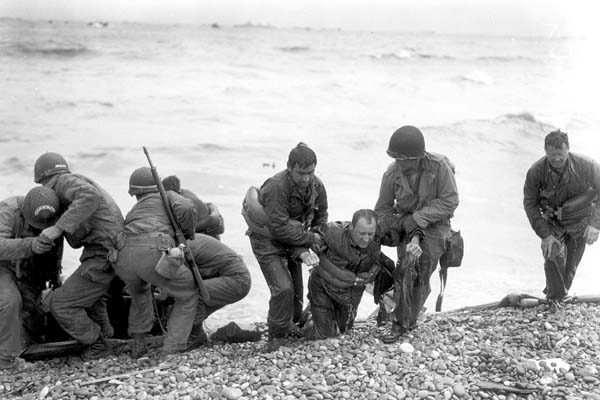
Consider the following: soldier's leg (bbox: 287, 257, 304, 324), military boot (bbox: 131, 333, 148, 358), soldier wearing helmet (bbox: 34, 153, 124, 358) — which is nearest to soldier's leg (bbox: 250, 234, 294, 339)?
soldier's leg (bbox: 287, 257, 304, 324)

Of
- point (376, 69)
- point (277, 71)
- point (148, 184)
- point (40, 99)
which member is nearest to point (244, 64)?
point (277, 71)

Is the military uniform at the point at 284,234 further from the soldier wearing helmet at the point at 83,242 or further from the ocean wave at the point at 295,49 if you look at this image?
the ocean wave at the point at 295,49

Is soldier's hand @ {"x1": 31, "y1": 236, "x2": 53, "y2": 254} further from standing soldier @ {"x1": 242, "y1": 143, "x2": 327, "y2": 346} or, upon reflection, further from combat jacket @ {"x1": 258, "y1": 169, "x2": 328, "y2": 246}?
combat jacket @ {"x1": 258, "y1": 169, "x2": 328, "y2": 246}

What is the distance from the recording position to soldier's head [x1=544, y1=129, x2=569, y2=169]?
17.5ft

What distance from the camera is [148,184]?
5559 millimetres

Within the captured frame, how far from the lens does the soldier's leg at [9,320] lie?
5.33m

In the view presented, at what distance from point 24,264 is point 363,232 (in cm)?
286

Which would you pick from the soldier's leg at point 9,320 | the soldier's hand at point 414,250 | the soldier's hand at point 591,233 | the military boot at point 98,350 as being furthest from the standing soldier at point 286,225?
the soldier's hand at point 591,233

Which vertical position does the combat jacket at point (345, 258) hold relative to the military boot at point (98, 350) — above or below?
above

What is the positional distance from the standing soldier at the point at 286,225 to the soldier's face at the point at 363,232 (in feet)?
1.17

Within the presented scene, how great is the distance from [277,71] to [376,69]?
703cm

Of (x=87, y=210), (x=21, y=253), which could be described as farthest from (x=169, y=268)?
(x=21, y=253)

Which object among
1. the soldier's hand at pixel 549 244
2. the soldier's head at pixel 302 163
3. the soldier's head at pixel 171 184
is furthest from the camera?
the soldier's head at pixel 171 184

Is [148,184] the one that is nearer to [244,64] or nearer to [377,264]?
[377,264]
